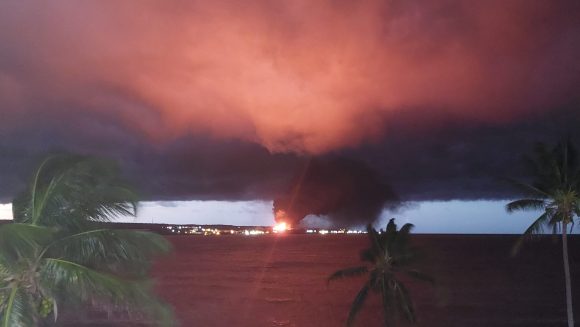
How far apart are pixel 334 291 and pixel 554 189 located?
157 ft

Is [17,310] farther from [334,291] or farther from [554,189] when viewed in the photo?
[334,291]

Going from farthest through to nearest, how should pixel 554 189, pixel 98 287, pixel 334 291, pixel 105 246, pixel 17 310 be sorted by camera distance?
pixel 334 291
pixel 554 189
pixel 105 246
pixel 98 287
pixel 17 310

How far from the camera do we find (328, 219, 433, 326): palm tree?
27594 mm

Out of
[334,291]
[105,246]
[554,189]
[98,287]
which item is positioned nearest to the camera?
[98,287]

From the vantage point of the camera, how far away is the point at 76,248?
44.3ft

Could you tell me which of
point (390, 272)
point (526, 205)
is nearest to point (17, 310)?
point (390, 272)

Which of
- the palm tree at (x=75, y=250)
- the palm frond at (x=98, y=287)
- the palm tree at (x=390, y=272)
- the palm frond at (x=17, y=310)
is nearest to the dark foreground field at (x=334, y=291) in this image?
the palm tree at (x=390, y=272)

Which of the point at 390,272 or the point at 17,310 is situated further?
the point at 390,272

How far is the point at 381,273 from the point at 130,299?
17035 mm

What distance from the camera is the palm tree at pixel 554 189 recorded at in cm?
2759

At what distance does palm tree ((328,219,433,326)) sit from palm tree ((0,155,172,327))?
49.1 ft

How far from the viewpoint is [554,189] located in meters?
27.8

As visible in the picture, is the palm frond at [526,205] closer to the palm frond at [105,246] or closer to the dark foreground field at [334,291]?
the dark foreground field at [334,291]

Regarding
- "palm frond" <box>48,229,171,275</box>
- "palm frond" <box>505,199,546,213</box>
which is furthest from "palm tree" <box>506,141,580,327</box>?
"palm frond" <box>48,229,171,275</box>
